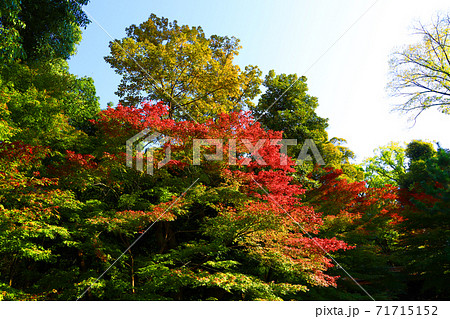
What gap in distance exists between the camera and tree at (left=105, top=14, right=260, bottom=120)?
10406 millimetres

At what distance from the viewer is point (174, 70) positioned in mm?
10648

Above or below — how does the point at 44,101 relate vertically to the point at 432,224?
above

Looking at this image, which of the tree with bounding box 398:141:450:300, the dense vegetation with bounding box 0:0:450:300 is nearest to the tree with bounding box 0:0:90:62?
the dense vegetation with bounding box 0:0:450:300

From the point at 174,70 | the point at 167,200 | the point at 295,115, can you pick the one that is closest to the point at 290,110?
the point at 295,115

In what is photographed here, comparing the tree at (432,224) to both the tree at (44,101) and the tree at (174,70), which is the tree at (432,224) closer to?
the tree at (174,70)

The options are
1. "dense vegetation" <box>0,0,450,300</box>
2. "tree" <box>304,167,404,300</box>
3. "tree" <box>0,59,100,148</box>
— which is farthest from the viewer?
"tree" <box>304,167,404,300</box>

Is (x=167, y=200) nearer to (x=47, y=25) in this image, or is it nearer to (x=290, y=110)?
(x=47, y=25)

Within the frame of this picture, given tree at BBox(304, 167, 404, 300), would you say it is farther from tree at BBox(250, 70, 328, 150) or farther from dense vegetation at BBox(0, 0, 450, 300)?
tree at BBox(250, 70, 328, 150)

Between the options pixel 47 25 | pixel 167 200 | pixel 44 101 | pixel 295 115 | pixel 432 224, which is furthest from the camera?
pixel 295 115

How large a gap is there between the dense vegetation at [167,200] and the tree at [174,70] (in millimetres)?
56

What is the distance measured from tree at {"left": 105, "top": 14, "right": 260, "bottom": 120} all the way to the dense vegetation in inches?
2.2

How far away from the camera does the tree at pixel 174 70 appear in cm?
1041

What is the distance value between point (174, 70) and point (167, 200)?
577 centimetres
